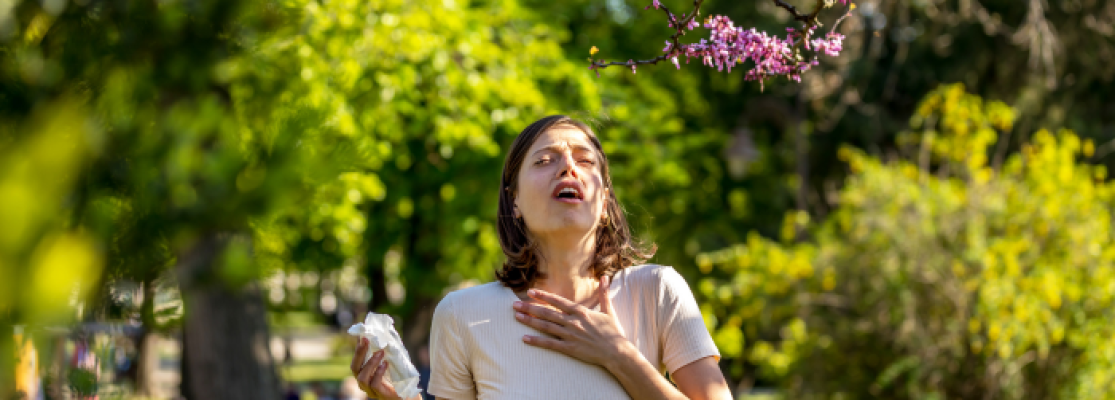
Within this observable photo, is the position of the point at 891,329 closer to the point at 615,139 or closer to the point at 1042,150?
the point at 1042,150

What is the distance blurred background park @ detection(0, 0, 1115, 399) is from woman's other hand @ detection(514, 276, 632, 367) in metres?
0.48

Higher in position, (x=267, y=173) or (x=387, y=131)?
(x=387, y=131)

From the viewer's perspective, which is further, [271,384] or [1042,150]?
[1042,150]

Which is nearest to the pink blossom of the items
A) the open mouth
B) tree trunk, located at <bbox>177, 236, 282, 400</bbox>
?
the open mouth

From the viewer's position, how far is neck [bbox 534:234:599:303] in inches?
81.5

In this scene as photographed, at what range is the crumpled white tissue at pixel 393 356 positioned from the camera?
2.00m

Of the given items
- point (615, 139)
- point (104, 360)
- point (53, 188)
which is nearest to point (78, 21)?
point (53, 188)

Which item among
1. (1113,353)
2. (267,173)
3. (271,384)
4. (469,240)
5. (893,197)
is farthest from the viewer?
(469,240)

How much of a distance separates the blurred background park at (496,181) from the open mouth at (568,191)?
0.49m

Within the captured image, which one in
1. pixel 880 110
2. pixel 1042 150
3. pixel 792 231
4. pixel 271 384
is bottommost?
pixel 271 384

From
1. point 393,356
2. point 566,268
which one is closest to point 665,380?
point 566,268

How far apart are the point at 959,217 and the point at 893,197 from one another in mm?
497

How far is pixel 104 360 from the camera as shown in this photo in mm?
1130

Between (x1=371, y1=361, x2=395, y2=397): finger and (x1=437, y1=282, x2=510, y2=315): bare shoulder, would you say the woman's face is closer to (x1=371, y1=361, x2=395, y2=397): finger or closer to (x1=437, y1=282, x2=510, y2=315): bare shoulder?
(x1=437, y1=282, x2=510, y2=315): bare shoulder
